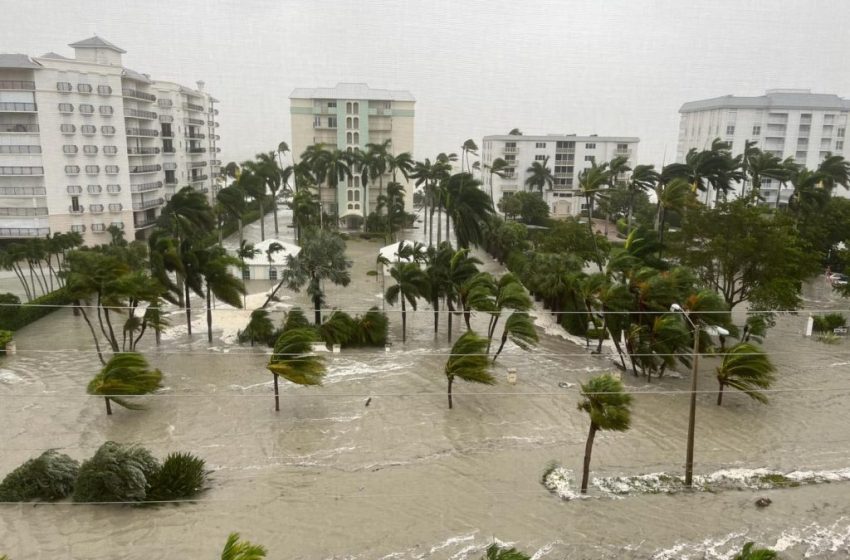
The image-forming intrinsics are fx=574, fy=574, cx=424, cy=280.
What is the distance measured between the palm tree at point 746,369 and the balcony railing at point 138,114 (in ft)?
143

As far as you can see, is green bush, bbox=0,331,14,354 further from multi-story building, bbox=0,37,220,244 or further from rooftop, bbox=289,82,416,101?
rooftop, bbox=289,82,416,101

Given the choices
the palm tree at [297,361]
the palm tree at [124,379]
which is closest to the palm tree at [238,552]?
the palm tree at [297,361]

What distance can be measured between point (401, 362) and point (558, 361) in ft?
20.2

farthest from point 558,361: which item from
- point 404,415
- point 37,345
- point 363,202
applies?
point 363,202

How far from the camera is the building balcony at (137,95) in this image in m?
43.6

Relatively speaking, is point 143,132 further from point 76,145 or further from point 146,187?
point 76,145

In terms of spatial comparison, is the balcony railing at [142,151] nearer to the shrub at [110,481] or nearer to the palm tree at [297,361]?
the palm tree at [297,361]

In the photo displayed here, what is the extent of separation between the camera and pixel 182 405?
Result: 18.0 m

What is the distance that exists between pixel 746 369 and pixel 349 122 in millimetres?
46023

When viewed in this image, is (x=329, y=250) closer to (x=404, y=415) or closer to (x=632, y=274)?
(x=404, y=415)

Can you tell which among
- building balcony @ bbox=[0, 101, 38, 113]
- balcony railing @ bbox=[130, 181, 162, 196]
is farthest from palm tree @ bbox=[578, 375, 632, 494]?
balcony railing @ bbox=[130, 181, 162, 196]

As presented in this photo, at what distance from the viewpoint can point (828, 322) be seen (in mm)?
25859

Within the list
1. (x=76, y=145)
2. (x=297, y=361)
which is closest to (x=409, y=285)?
(x=297, y=361)

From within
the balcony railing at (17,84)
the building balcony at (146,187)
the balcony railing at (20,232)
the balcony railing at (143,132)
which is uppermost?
the balcony railing at (17,84)
